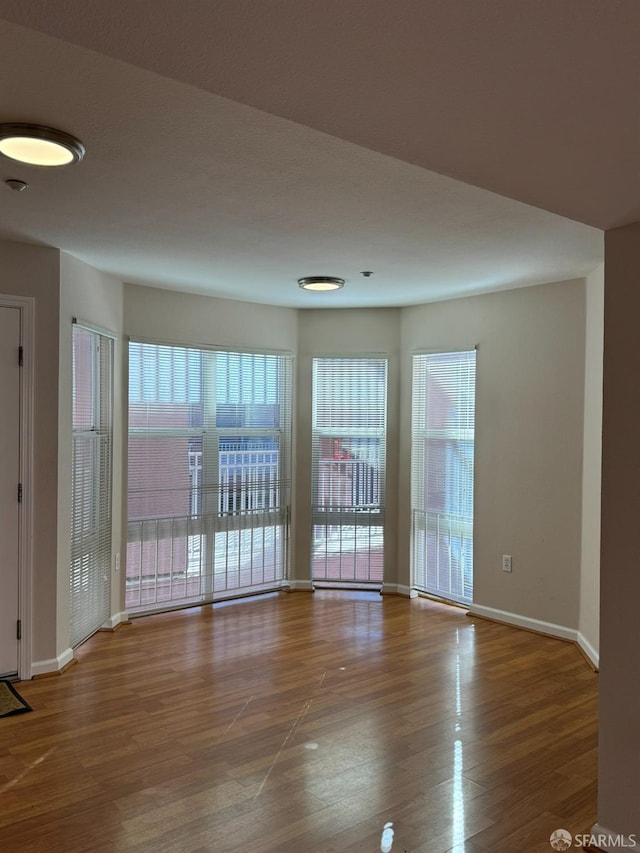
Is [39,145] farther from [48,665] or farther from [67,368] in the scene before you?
[48,665]

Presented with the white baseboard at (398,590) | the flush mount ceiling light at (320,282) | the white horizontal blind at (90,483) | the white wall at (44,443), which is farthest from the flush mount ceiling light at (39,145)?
the white baseboard at (398,590)

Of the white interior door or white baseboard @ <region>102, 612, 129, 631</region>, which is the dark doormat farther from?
white baseboard @ <region>102, 612, 129, 631</region>

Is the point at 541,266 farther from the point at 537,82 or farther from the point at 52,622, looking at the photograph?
the point at 52,622

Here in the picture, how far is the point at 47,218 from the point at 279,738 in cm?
275

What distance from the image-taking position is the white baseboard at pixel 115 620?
4750 millimetres

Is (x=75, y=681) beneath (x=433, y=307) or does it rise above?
beneath

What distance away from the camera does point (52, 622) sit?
392cm

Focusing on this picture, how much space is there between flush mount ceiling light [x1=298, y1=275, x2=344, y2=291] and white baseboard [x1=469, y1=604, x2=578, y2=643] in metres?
2.71

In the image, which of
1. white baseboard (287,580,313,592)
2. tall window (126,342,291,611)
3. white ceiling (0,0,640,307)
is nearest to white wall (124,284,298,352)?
tall window (126,342,291,611)

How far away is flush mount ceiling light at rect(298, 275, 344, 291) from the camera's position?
4552 millimetres

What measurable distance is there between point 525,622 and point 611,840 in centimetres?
260

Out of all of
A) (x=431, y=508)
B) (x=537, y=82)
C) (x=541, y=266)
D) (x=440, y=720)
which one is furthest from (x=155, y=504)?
(x=537, y=82)

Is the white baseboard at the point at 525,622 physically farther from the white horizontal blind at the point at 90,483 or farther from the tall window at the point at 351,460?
the white horizontal blind at the point at 90,483

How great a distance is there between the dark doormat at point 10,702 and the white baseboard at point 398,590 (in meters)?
3.14
